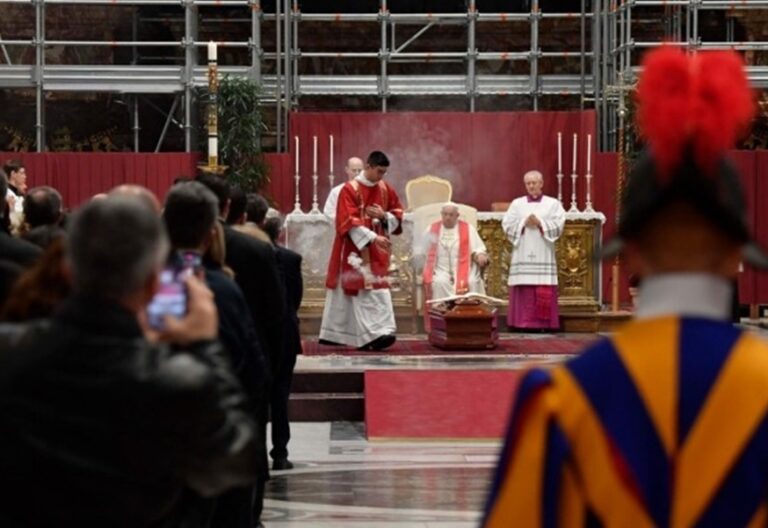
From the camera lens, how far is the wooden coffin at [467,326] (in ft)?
51.8

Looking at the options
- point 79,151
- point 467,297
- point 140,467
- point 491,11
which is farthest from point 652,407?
point 491,11

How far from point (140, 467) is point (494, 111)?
1894 centimetres

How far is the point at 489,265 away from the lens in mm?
18438

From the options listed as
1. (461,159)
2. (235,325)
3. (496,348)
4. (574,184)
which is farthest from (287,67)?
(235,325)

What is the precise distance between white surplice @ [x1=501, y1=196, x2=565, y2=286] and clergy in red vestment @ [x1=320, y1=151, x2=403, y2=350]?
8.43 feet

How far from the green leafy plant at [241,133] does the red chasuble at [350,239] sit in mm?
3749

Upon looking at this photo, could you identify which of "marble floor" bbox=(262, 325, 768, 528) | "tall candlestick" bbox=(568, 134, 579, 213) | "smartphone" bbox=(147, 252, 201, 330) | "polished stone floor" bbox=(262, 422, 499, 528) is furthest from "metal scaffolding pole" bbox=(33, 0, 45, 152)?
"smartphone" bbox=(147, 252, 201, 330)

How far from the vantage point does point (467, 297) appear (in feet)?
52.0

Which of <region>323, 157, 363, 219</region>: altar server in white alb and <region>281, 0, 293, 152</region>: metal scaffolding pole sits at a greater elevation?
<region>281, 0, 293, 152</region>: metal scaffolding pole

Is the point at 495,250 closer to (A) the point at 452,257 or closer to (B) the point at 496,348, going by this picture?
(A) the point at 452,257

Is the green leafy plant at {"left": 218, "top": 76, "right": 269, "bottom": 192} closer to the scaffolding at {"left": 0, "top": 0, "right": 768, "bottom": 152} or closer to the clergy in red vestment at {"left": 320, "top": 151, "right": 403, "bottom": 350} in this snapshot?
the scaffolding at {"left": 0, "top": 0, "right": 768, "bottom": 152}

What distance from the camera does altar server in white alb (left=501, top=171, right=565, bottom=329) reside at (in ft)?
58.2

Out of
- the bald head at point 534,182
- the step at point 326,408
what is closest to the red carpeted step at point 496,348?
the bald head at point 534,182

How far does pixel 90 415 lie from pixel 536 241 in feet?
48.5
